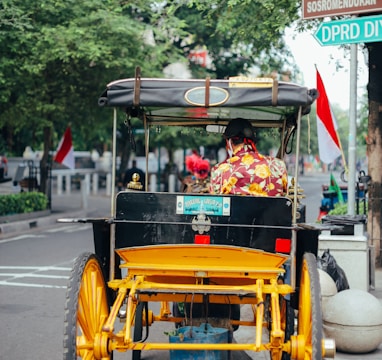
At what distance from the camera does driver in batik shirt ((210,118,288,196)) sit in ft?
17.9

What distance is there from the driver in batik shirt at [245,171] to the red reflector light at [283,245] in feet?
1.52

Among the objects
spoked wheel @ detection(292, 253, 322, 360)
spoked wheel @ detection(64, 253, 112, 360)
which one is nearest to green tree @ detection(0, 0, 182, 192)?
spoked wheel @ detection(64, 253, 112, 360)

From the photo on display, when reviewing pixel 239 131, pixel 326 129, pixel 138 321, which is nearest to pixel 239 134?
pixel 239 131

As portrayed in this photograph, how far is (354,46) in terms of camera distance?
32.5 ft

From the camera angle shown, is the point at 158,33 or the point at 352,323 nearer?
the point at 352,323

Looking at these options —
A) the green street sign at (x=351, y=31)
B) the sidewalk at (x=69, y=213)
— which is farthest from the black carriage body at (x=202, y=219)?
the green street sign at (x=351, y=31)

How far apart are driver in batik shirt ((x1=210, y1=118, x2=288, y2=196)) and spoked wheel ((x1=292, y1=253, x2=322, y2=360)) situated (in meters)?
0.68

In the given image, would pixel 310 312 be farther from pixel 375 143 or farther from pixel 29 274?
pixel 29 274

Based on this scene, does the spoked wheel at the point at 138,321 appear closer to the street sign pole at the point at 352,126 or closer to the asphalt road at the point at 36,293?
the asphalt road at the point at 36,293

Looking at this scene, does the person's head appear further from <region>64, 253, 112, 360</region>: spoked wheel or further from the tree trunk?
the tree trunk

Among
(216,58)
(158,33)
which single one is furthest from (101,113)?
(216,58)

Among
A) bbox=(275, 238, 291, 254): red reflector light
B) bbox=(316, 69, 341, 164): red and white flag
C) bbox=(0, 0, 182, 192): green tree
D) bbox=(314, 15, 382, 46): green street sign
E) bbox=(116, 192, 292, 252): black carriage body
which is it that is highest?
bbox=(0, 0, 182, 192): green tree

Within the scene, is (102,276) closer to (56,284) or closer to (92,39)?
(56,284)

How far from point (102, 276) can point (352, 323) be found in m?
2.50
